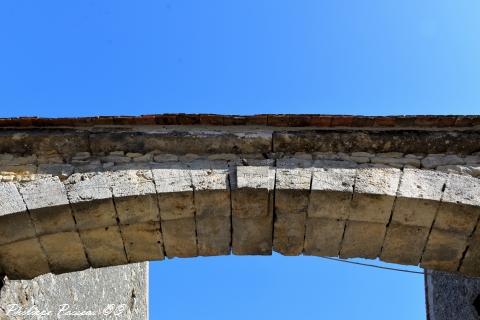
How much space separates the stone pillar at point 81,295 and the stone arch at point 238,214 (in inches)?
30.1

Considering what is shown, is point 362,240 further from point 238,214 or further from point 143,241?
point 143,241

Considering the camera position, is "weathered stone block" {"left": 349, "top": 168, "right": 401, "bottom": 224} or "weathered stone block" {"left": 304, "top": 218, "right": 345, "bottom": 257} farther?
"weathered stone block" {"left": 304, "top": 218, "right": 345, "bottom": 257}

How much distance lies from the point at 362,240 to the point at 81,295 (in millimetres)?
3659

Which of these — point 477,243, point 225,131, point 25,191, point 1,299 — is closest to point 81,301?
point 1,299

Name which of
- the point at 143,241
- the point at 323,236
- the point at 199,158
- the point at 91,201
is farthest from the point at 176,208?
the point at 323,236

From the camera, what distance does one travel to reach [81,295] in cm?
652

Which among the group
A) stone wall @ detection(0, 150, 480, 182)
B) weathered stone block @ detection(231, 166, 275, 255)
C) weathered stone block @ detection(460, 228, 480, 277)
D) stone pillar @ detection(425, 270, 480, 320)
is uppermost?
stone wall @ detection(0, 150, 480, 182)

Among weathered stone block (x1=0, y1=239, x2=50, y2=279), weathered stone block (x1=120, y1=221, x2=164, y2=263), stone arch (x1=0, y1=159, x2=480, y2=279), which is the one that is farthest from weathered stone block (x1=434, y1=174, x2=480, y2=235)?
weathered stone block (x1=0, y1=239, x2=50, y2=279)

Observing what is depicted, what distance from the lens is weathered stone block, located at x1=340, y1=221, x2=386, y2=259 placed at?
4.41m

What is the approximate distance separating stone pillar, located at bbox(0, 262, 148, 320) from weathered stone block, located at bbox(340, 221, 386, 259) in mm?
2954

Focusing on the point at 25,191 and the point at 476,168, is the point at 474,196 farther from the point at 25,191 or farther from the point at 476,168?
the point at 25,191

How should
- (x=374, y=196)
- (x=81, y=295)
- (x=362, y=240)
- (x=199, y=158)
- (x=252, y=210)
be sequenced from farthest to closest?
(x=81, y=295) < (x=199, y=158) < (x=362, y=240) < (x=252, y=210) < (x=374, y=196)

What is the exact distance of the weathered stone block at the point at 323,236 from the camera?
443cm

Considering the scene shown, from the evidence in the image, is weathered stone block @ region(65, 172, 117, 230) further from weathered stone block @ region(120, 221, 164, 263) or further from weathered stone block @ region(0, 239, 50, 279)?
weathered stone block @ region(0, 239, 50, 279)
